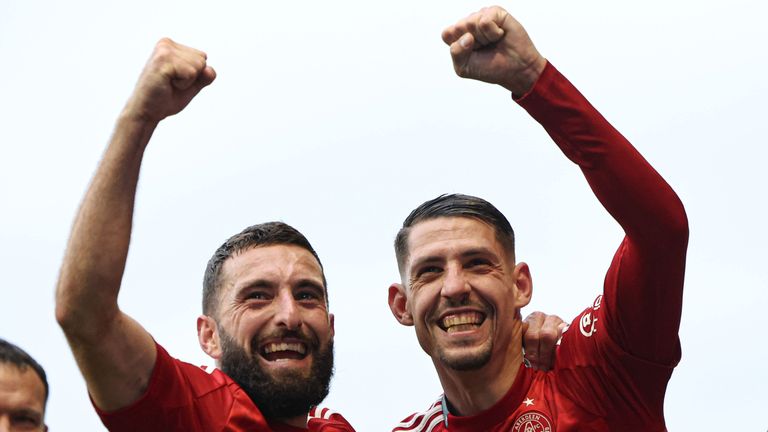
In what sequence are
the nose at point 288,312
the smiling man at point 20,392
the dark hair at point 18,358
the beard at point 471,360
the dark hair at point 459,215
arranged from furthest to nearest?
the dark hair at point 459,215 → the beard at point 471,360 → the nose at point 288,312 → the dark hair at point 18,358 → the smiling man at point 20,392

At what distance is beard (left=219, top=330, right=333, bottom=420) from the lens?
6.08 meters

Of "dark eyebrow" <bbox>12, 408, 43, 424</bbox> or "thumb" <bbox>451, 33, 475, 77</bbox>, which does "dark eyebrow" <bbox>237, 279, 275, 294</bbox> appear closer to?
"dark eyebrow" <bbox>12, 408, 43, 424</bbox>

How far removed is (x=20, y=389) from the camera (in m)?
5.30

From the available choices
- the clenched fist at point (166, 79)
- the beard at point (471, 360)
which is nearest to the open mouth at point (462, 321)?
the beard at point (471, 360)

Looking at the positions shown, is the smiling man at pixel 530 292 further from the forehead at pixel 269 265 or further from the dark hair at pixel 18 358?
the dark hair at pixel 18 358

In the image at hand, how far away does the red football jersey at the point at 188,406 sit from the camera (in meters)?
5.29

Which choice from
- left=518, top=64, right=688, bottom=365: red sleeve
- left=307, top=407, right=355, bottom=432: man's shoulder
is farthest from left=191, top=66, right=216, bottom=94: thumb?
left=307, top=407, right=355, bottom=432: man's shoulder

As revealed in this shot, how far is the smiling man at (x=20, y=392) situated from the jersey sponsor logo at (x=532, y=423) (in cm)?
247

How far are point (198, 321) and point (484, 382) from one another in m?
1.73

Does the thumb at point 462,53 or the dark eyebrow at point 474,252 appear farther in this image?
the dark eyebrow at point 474,252

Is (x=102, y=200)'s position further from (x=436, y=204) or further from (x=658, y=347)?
(x=658, y=347)

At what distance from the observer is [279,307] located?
247 inches

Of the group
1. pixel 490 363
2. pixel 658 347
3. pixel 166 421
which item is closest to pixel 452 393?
pixel 490 363

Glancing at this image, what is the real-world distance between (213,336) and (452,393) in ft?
4.69
